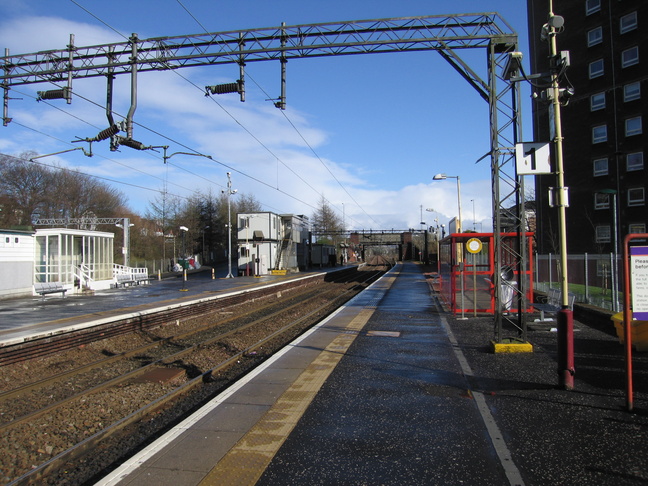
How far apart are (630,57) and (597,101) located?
3.41m

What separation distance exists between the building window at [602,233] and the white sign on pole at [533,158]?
31.3m

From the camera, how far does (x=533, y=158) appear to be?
764 cm

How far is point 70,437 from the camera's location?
5938mm

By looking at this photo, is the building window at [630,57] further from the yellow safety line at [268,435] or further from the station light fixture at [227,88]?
the yellow safety line at [268,435]

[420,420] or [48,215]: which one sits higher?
[48,215]

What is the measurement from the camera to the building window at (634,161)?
31.9m

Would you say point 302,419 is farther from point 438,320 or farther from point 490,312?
point 490,312

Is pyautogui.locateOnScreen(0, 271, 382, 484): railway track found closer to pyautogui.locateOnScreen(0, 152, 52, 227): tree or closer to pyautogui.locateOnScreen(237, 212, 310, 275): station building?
pyautogui.locateOnScreen(237, 212, 310, 275): station building

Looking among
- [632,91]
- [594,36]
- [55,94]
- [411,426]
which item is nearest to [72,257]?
[55,94]

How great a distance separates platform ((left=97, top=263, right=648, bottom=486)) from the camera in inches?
160

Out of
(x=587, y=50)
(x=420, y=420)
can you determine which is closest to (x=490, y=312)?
(x=420, y=420)

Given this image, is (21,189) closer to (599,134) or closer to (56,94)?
(56,94)

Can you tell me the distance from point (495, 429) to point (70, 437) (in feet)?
16.8

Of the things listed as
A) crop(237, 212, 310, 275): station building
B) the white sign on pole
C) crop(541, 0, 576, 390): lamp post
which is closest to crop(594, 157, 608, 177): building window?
crop(237, 212, 310, 275): station building
